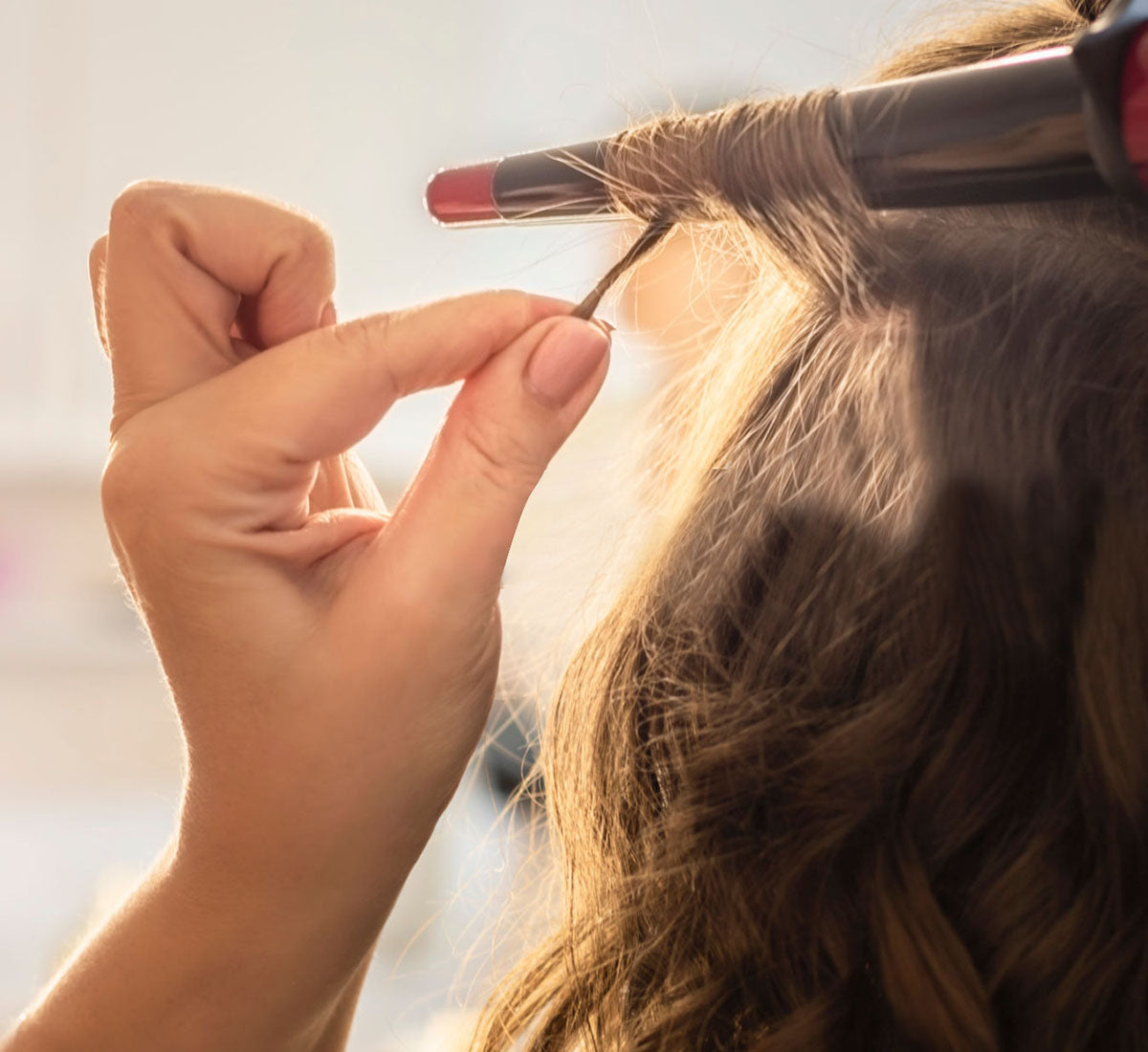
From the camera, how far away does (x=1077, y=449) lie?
353 millimetres

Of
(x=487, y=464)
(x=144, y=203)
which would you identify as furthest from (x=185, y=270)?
(x=487, y=464)

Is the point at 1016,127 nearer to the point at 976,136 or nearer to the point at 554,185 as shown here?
the point at 976,136

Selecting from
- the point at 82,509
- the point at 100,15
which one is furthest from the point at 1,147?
the point at 82,509

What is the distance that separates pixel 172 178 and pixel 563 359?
1.04 metres

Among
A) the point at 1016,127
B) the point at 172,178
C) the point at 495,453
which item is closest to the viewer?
the point at 1016,127

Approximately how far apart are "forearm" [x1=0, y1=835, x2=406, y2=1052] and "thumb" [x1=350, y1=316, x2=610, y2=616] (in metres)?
0.13

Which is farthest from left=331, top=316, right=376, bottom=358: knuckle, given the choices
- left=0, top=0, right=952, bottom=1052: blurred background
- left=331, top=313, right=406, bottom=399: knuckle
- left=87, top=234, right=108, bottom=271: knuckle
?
left=0, top=0, right=952, bottom=1052: blurred background

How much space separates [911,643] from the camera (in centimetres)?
38

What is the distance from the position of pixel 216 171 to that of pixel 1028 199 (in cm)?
113

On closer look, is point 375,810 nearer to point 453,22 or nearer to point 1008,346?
point 1008,346

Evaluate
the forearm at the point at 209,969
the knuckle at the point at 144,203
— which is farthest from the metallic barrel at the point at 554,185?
the forearm at the point at 209,969

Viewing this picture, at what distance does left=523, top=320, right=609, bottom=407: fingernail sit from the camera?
36cm

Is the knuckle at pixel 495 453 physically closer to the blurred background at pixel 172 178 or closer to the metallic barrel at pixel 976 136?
the metallic barrel at pixel 976 136

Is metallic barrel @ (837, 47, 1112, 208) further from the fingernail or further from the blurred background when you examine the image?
the blurred background
